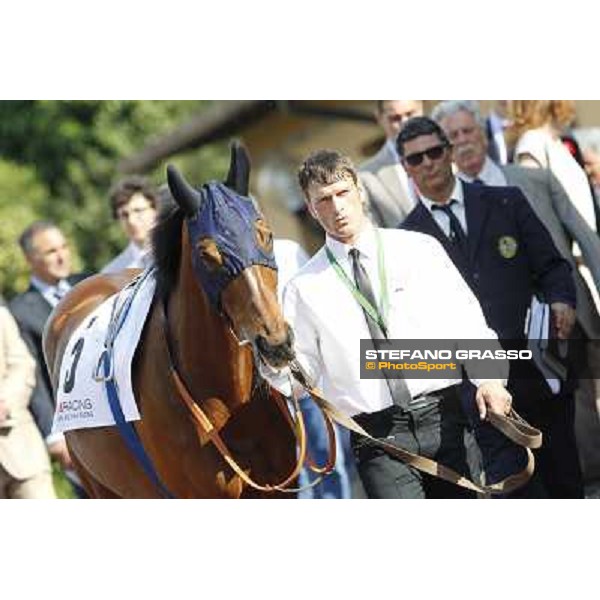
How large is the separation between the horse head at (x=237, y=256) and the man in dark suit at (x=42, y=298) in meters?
1.46

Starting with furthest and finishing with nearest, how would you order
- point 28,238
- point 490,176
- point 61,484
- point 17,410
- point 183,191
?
point 61,484 → point 28,238 → point 17,410 → point 490,176 → point 183,191

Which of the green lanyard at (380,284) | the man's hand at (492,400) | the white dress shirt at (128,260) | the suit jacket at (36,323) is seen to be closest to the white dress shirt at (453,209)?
the green lanyard at (380,284)

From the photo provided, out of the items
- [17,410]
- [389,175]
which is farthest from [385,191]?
[17,410]

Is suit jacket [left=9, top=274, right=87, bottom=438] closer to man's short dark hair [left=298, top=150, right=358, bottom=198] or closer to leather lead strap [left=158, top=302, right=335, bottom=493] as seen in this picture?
leather lead strap [left=158, top=302, right=335, bottom=493]

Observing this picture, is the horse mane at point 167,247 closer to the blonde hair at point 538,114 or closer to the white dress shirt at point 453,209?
the white dress shirt at point 453,209

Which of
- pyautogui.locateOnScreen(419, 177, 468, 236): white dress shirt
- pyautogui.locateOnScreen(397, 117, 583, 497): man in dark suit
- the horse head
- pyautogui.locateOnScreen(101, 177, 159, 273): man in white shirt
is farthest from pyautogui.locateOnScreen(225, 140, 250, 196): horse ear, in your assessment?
Result: pyautogui.locateOnScreen(101, 177, 159, 273): man in white shirt

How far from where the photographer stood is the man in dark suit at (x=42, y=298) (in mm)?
6969

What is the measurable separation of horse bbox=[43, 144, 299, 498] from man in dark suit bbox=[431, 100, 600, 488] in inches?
43.5

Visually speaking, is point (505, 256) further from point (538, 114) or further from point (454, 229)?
point (538, 114)

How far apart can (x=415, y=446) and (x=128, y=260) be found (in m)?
1.84

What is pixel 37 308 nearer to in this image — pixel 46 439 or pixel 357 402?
pixel 46 439

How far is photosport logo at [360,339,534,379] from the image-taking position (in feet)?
20.2

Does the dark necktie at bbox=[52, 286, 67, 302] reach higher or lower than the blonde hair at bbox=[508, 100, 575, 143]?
lower

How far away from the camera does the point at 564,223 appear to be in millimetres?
6453
